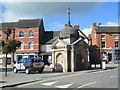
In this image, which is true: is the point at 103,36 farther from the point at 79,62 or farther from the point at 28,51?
the point at 79,62

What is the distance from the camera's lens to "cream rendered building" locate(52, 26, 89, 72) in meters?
22.9

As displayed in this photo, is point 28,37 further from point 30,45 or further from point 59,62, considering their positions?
point 59,62

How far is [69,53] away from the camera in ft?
75.8

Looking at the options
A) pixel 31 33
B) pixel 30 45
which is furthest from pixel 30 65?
pixel 31 33

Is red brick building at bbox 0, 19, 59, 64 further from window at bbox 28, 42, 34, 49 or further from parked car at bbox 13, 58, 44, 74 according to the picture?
parked car at bbox 13, 58, 44, 74

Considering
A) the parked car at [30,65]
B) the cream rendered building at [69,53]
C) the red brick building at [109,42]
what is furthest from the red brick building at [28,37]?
the parked car at [30,65]

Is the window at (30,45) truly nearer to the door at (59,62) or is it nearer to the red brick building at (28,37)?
the red brick building at (28,37)

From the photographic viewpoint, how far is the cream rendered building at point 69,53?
22.9m

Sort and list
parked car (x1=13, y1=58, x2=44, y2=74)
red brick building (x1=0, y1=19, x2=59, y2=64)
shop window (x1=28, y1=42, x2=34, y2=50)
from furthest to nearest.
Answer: shop window (x1=28, y1=42, x2=34, y2=50), red brick building (x1=0, y1=19, x2=59, y2=64), parked car (x1=13, y1=58, x2=44, y2=74)

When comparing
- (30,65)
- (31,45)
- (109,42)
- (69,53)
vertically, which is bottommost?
(30,65)

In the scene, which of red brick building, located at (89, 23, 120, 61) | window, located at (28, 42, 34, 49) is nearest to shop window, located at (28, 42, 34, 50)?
window, located at (28, 42, 34, 49)

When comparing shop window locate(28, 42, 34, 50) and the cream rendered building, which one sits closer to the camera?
the cream rendered building

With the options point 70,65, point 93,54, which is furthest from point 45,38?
point 70,65

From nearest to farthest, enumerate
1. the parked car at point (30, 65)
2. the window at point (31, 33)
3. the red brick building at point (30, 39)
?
the parked car at point (30, 65) < the red brick building at point (30, 39) < the window at point (31, 33)
